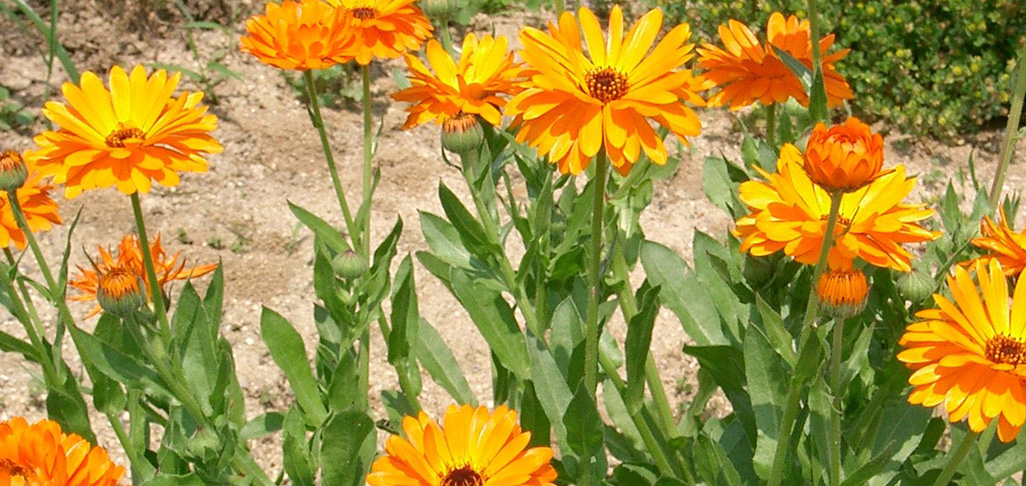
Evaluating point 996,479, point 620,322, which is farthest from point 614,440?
point 620,322

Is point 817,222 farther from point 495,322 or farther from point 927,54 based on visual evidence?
point 927,54

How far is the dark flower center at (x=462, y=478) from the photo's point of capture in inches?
60.5

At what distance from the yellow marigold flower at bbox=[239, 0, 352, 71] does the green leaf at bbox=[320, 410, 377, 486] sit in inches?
23.7

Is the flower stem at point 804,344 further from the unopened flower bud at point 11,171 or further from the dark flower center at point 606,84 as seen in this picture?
the unopened flower bud at point 11,171

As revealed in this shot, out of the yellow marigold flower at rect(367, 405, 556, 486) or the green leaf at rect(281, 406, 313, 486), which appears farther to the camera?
the green leaf at rect(281, 406, 313, 486)

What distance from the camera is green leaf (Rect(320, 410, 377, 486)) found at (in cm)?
177

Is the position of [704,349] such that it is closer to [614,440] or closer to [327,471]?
[614,440]

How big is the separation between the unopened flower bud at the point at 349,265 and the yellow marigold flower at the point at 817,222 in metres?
0.64

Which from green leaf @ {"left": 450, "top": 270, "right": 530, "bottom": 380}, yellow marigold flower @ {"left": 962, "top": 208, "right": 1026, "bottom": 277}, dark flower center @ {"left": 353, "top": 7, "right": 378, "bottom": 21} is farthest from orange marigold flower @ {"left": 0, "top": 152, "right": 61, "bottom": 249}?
yellow marigold flower @ {"left": 962, "top": 208, "right": 1026, "bottom": 277}

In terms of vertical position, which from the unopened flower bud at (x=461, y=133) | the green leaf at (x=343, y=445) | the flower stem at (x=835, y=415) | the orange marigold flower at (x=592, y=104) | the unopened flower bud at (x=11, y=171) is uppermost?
the unopened flower bud at (x=11, y=171)

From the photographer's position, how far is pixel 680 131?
1522mm

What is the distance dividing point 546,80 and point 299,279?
2.10 metres

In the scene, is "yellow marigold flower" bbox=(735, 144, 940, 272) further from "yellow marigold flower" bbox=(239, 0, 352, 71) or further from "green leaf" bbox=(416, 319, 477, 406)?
"green leaf" bbox=(416, 319, 477, 406)

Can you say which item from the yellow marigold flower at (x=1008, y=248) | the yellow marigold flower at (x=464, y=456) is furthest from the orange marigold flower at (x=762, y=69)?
the yellow marigold flower at (x=464, y=456)
